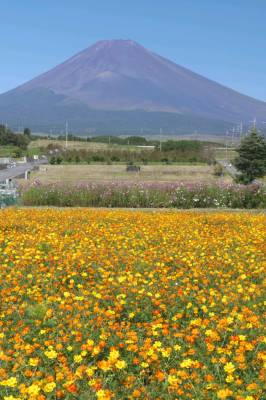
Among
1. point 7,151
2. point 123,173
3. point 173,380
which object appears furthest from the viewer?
point 7,151

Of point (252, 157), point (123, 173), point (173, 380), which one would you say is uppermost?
point (252, 157)

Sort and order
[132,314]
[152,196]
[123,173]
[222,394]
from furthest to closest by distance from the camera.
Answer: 1. [123,173]
2. [152,196]
3. [132,314]
4. [222,394]

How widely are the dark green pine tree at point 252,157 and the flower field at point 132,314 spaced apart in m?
32.0

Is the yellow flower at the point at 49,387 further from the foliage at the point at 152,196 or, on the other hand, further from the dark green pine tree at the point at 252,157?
the dark green pine tree at the point at 252,157

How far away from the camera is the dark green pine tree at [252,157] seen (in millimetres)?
41094

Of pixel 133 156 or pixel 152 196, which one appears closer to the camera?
pixel 152 196

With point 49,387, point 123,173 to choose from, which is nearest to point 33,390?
point 49,387

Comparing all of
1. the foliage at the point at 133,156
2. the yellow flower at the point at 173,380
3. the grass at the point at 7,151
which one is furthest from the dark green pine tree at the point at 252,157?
the yellow flower at the point at 173,380

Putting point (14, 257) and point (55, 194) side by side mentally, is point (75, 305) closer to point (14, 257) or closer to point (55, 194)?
point (14, 257)

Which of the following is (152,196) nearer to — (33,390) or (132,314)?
(132,314)

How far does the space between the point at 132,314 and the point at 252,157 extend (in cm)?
3739

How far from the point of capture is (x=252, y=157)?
41.2 meters

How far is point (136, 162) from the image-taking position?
5484 cm

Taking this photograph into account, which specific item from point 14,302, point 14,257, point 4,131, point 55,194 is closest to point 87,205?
point 55,194
